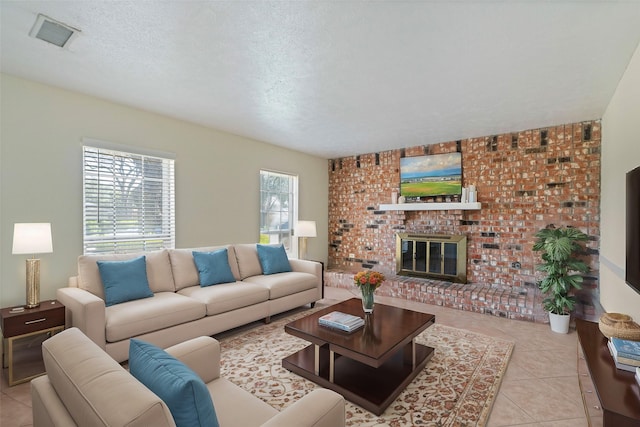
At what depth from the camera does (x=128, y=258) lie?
3.28 m

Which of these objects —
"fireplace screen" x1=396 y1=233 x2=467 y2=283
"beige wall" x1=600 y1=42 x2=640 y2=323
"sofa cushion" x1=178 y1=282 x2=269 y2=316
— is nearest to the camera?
"beige wall" x1=600 y1=42 x2=640 y2=323

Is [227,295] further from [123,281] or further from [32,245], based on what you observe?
[32,245]

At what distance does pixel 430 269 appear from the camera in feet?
17.3

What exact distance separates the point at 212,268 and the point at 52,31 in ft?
8.32

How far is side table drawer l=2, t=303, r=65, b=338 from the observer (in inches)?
93.3

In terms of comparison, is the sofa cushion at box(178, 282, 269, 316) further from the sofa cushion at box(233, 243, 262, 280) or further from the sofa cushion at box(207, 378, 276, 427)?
the sofa cushion at box(207, 378, 276, 427)

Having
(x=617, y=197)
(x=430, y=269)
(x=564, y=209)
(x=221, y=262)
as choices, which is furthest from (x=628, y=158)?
(x=221, y=262)

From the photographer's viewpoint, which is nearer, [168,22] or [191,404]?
[191,404]

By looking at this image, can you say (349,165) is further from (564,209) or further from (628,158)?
(628,158)

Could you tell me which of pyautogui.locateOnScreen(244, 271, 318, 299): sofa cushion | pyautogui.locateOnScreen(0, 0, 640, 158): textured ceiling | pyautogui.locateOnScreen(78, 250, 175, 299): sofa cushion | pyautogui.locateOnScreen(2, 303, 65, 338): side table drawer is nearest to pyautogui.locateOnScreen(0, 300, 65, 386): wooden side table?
pyautogui.locateOnScreen(2, 303, 65, 338): side table drawer

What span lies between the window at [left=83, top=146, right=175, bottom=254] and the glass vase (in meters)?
2.71

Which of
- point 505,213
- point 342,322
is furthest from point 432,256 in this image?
point 342,322

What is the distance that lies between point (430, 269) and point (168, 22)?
487 centimetres

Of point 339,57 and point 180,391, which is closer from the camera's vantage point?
point 180,391
